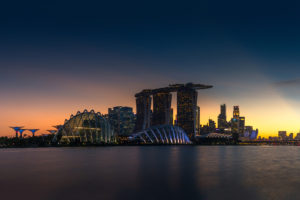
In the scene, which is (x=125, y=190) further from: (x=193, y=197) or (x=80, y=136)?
(x=80, y=136)

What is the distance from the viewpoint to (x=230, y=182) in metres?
31.3

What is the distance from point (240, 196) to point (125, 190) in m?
9.83

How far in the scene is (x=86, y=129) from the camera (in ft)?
549

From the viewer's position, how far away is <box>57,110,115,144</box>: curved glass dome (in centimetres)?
15912

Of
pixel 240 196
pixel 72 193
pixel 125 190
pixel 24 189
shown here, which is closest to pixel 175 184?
pixel 125 190

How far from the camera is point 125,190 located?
26.0 metres

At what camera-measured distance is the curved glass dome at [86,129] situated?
522 feet

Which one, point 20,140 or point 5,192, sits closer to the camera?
point 5,192

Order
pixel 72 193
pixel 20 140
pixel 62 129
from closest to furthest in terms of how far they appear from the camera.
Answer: pixel 72 193 < pixel 62 129 < pixel 20 140

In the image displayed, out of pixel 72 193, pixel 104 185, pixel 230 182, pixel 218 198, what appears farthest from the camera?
pixel 230 182

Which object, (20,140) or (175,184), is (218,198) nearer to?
(175,184)

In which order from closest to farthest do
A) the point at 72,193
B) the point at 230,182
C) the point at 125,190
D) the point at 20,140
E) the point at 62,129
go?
the point at 72,193 < the point at 125,190 < the point at 230,182 < the point at 62,129 < the point at 20,140

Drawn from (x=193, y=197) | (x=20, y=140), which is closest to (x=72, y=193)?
(x=193, y=197)

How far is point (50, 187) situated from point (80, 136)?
145693mm
